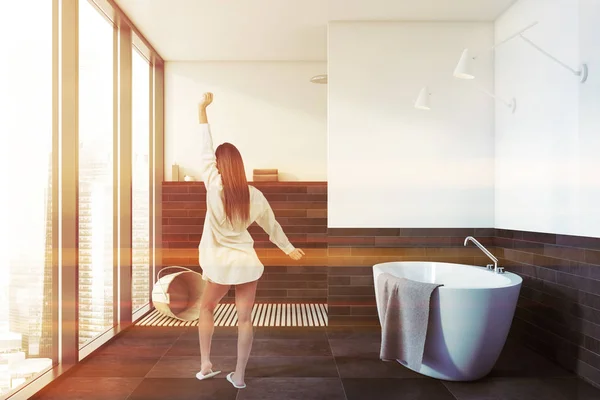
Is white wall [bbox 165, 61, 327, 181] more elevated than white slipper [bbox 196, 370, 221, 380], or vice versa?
white wall [bbox 165, 61, 327, 181]

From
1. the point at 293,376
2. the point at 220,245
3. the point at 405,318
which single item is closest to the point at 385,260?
the point at 405,318

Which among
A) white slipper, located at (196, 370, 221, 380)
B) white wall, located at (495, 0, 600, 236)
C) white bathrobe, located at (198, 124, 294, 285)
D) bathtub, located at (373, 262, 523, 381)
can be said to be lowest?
white slipper, located at (196, 370, 221, 380)

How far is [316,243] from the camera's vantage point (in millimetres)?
5105

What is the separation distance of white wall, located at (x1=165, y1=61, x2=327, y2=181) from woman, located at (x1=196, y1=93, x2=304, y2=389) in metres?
2.04

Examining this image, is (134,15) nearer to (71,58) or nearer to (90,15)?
(90,15)

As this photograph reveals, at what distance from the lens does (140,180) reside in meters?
4.78

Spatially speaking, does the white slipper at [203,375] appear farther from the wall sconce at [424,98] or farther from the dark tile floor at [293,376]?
the wall sconce at [424,98]

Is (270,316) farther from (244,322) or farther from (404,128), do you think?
(404,128)

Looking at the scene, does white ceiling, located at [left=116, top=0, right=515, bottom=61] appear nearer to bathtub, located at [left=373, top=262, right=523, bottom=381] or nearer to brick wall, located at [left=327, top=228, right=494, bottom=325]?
brick wall, located at [left=327, top=228, right=494, bottom=325]

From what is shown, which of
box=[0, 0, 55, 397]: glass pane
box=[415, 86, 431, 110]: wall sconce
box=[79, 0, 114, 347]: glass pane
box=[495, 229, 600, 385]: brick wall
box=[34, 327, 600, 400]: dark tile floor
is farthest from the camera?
box=[415, 86, 431, 110]: wall sconce

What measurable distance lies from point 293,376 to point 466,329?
112cm

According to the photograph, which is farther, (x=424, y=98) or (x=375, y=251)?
(x=375, y=251)

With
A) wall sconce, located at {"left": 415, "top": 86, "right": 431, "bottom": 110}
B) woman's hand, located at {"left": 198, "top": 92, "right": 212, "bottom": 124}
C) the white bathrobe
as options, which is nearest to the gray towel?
the white bathrobe

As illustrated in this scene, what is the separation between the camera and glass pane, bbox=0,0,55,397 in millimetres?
2578
